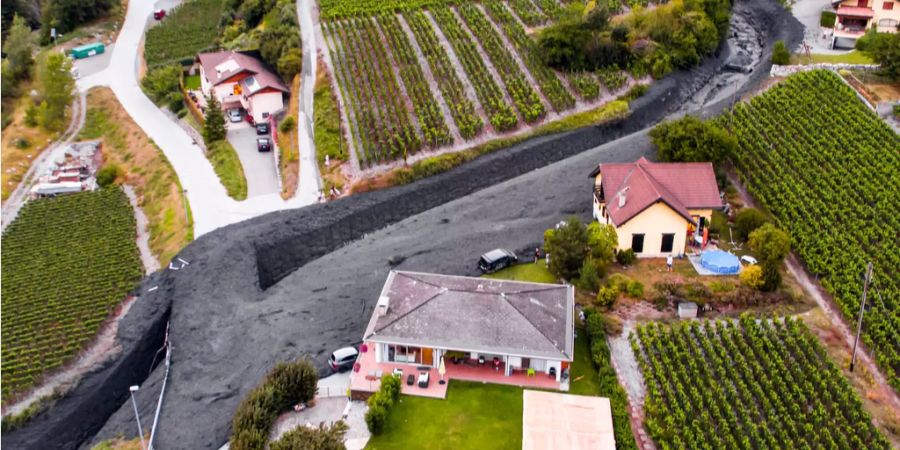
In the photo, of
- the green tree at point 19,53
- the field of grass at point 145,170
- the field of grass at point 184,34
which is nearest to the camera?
the field of grass at point 145,170

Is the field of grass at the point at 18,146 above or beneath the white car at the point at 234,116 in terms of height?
beneath

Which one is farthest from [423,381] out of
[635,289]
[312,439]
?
[635,289]

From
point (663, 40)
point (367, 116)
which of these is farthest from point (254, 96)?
point (663, 40)

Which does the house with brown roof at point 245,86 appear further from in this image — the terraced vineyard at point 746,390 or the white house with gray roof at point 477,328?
the terraced vineyard at point 746,390

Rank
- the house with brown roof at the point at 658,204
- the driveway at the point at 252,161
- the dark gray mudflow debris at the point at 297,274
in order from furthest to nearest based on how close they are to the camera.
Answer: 1. the driveway at the point at 252,161
2. the house with brown roof at the point at 658,204
3. the dark gray mudflow debris at the point at 297,274

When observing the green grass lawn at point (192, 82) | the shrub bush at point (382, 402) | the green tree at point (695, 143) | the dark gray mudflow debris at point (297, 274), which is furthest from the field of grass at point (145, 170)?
the green tree at point (695, 143)

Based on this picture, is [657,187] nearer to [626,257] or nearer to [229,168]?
[626,257]

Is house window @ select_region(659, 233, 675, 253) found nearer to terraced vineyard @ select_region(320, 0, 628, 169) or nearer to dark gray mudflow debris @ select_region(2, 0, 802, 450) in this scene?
dark gray mudflow debris @ select_region(2, 0, 802, 450)
